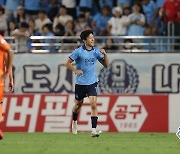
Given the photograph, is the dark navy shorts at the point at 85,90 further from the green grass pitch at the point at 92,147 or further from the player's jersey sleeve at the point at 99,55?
the green grass pitch at the point at 92,147

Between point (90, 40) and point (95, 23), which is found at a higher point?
point (95, 23)

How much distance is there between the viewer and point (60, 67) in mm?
23859

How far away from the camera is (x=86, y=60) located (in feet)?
59.6

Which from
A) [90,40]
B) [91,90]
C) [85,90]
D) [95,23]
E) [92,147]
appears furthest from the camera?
[95,23]

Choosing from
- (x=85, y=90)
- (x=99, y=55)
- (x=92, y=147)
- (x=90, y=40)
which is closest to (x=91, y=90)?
(x=85, y=90)

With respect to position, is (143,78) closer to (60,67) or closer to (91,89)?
(60,67)

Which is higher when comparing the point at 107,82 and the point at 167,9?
the point at 167,9

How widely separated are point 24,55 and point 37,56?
371mm

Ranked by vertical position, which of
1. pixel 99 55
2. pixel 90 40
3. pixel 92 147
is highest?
pixel 90 40

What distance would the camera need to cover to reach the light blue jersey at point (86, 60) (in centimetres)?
1812

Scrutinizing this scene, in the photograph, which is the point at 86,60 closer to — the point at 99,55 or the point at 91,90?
the point at 99,55

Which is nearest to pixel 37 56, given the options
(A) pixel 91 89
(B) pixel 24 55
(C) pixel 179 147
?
(B) pixel 24 55

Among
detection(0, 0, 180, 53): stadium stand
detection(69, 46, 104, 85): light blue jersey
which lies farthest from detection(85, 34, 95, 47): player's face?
detection(0, 0, 180, 53): stadium stand

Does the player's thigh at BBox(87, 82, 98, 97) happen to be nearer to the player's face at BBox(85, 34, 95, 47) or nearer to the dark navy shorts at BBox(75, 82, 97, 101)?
the dark navy shorts at BBox(75, 82, 97, 101)
